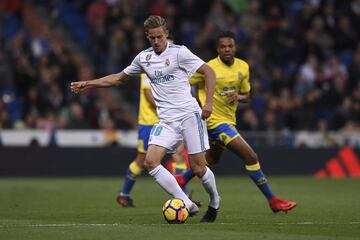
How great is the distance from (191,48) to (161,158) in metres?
15.5

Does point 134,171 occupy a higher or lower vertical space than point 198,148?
lower

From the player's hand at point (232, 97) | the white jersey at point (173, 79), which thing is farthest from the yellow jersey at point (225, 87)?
the white jersey at point (173, 79)

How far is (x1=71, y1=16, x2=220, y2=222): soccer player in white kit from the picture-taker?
11.9m

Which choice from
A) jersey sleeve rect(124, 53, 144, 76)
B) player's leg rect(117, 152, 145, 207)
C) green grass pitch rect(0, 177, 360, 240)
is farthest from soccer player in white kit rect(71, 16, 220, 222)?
player's leg rect(117, 152, 145, 207)

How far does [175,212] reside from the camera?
1159cm

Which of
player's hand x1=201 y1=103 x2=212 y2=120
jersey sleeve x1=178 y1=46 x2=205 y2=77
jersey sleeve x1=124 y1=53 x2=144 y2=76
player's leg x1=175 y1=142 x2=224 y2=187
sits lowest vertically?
player's leg x1=175 y1=142 x2=224 y2=187

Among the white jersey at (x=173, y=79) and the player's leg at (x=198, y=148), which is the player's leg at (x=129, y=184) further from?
the white jersey at (x=173, y=79)

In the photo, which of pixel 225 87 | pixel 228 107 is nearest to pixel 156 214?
pixel 228 107

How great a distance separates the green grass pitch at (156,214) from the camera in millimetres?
10469

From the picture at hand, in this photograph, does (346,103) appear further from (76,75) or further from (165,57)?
(165,57)

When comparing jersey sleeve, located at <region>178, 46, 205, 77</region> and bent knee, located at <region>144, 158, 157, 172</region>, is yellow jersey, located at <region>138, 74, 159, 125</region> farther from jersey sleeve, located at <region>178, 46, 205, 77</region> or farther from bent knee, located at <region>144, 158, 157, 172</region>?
bent knee, located at <region>144, 158, 157, 172</region>

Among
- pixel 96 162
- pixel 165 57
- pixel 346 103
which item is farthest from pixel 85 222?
pixel 346 103

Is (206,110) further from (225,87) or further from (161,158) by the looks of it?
(225,87)

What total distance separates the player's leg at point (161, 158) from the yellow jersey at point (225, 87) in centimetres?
199
